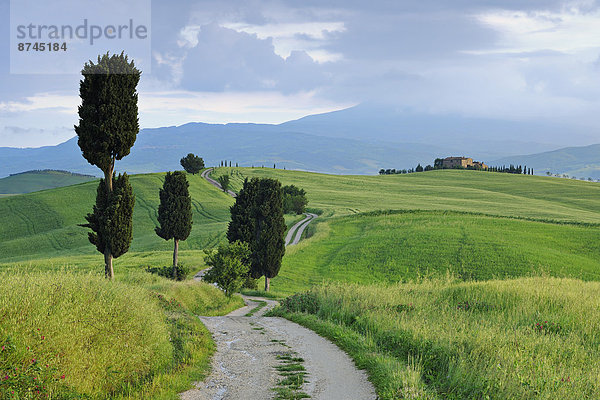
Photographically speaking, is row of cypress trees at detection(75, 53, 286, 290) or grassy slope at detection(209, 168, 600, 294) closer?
row of cypress trees at detection(75, 53, 286, 290)

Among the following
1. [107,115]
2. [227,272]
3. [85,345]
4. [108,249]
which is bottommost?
[227,272]

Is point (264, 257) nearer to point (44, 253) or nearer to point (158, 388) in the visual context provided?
point (158, 388)

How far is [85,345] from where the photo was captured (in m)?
11.7

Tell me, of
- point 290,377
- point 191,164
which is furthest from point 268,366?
point 191,164

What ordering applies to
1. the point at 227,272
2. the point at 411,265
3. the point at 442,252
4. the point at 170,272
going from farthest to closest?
the point at 442,252 < the point at 411,265 < the point at 170,272 < the point at 227,272

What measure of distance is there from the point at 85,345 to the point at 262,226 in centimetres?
3650

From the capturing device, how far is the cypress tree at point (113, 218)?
25266 millimetres

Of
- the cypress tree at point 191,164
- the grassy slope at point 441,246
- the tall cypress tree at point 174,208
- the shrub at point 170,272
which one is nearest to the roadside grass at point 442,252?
the grassy slope at point 441,246

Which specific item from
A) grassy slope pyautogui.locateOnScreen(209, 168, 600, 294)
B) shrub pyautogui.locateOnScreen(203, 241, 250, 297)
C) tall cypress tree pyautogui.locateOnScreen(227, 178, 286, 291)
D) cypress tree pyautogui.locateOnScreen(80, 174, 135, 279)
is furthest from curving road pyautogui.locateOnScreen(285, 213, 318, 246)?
cypress tree pyautogui.locateOnScreen(80, 174, 135, 279)

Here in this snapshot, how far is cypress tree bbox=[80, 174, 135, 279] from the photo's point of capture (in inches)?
995

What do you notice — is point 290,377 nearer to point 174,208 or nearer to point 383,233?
point 174,208

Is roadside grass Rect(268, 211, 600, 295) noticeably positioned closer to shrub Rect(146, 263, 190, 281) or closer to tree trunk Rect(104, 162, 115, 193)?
shrub Rect(146, 263, 190, 281)

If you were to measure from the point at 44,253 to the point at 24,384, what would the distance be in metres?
74.6

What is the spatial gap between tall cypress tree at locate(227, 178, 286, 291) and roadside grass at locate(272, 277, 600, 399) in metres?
19.4
